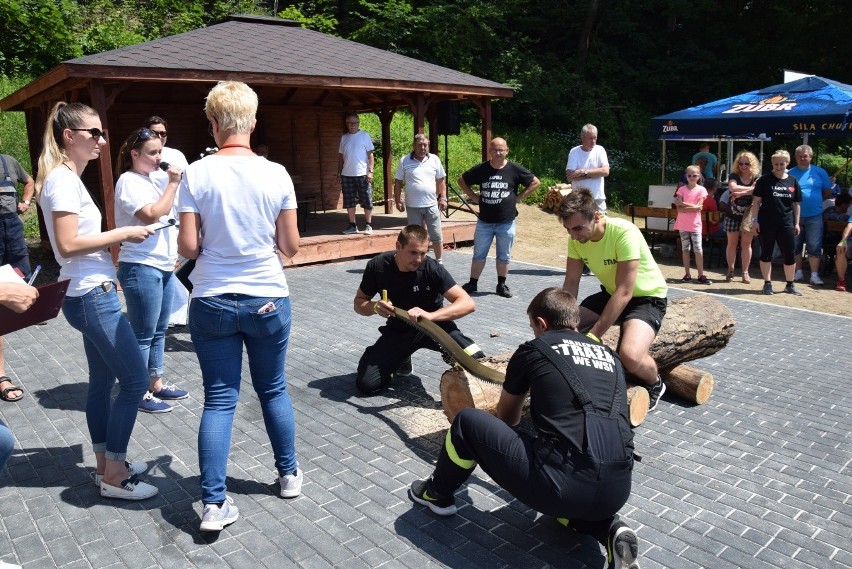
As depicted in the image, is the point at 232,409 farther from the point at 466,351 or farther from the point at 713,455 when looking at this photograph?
the point at 713,455

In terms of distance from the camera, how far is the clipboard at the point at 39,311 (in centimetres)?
291

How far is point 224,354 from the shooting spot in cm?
326

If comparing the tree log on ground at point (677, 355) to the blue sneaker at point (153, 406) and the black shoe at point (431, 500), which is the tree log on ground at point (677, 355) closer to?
the black shoe at point (431, 500)

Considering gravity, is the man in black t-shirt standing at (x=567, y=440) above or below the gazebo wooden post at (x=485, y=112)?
below

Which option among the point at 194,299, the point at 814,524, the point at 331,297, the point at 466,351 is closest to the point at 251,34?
the point at 331,297

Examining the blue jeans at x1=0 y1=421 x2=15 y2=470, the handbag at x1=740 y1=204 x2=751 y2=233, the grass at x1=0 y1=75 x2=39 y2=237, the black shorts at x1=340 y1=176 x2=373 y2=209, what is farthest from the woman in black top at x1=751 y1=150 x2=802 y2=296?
the grass at x1=0 y1=75 x2=39 y2=237

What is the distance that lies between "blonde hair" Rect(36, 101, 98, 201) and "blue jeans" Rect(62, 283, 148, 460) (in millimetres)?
586

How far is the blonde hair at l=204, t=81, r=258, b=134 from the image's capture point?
3164mm

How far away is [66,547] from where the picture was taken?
3279mm

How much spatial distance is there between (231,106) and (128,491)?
2.01m

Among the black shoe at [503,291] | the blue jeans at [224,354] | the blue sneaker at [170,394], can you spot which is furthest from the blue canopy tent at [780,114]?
the blue jeans at [224,354]

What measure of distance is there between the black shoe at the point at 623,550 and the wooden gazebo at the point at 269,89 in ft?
27.5

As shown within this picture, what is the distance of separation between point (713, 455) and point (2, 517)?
392 cm

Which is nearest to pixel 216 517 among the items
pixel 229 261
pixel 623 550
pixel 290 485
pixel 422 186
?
pixel 290 485
